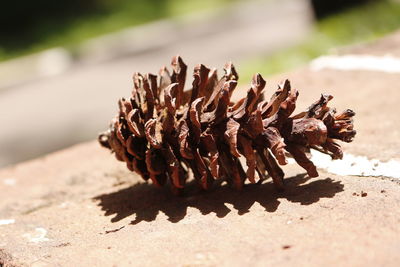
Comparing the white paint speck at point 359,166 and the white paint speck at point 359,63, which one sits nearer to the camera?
the white paint speck at point 359,166

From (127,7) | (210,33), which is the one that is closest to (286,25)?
(210,33)

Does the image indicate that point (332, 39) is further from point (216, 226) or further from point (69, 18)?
point (69, 18)

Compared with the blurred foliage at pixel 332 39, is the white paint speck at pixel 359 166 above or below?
below

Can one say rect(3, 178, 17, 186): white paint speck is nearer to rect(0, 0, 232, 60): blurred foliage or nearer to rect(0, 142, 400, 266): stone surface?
rect(0, 142, 400, 266): stone surface

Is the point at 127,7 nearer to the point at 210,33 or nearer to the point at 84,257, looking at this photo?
the point at 210,33

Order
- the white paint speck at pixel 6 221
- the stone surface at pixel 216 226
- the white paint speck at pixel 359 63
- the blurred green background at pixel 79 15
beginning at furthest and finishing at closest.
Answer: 1. the blurred green background at pixel 79 15
2. the white paint speck at pixel 359 63
3. the white paint speck at pixel 6 221
4. the stone surface at pixel 216 226

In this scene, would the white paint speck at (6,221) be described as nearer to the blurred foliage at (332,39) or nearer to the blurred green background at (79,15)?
the blurred foliage at (332,39)

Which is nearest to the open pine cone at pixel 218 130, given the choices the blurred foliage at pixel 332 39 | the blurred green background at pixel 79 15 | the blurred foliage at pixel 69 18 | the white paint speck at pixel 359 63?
the white paint speck at pixel 359 63
